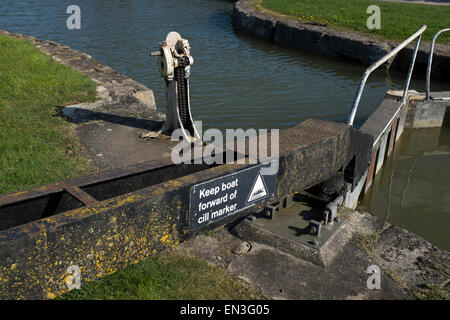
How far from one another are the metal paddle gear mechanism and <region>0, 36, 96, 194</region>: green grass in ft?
5.02

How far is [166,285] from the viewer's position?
11.8ft

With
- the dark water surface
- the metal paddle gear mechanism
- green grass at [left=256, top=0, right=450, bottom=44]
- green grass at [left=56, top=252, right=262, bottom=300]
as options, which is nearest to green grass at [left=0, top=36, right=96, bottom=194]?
the metal paddle gear mechanism

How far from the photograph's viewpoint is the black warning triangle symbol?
3.28 meters

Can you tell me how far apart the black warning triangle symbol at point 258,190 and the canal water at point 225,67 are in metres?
4.82

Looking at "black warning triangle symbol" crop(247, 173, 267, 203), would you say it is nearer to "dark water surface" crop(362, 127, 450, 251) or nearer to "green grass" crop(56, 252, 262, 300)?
"green grass" crop(56, 252, 262, 300)

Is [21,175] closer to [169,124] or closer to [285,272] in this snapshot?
[169,124]

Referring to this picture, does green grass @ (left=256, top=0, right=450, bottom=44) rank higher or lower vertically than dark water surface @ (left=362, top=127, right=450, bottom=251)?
higher

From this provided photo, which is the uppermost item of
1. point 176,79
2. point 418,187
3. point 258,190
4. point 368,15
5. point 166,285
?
point 368,15

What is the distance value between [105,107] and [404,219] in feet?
19.2

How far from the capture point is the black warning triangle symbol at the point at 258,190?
3275 mm

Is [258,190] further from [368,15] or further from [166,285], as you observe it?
[368,15]

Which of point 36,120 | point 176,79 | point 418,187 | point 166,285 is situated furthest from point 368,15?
point 166,285

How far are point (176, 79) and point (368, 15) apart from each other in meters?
14.9

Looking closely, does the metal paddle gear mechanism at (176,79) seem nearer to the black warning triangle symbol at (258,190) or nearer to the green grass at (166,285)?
the green grass at (166,285)
